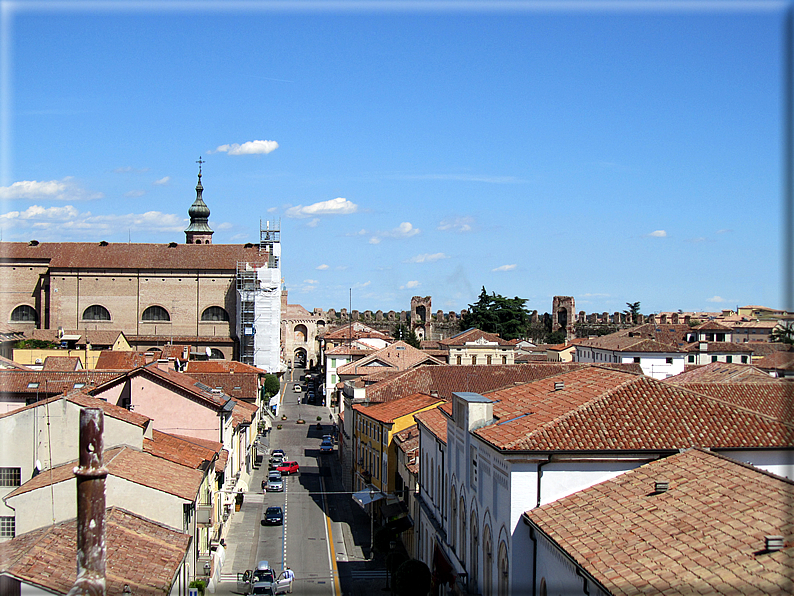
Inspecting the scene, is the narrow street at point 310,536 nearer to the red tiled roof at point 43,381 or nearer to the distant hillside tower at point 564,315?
the red tiled roof at point 43,381

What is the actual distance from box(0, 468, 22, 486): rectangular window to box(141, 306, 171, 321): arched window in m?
46.3

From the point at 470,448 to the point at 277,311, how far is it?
159ft

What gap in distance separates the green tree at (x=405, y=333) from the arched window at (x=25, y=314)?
30.4 metres

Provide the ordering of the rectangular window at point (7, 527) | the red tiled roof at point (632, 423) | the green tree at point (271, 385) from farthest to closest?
1. the green tree at point (271, 385)
2. the rectangular window at point (7, 527)
3. the red tiled roof at point (632, 423)

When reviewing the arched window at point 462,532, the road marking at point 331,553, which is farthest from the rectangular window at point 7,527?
the arched window at point 462,532

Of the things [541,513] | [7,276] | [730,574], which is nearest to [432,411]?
[541,513]

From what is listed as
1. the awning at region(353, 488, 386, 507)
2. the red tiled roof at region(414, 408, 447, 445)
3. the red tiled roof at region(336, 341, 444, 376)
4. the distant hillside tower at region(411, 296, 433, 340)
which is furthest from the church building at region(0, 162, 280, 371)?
the red tiled roof at region(414, 408, 447, 445)

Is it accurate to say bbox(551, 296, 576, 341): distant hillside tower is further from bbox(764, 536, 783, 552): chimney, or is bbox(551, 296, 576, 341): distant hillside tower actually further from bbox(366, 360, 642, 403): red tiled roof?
bbox(764, 536, 783, 552): chimney

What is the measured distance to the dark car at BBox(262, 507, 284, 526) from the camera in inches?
1173

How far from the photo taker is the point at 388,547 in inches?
1072

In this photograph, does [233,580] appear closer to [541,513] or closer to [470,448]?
[470,448]

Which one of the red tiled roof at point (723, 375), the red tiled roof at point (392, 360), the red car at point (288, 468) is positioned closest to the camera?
the red tiled roof at point (723, 375)

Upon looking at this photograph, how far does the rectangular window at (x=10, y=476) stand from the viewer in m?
19.5

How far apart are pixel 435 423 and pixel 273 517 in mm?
9153
